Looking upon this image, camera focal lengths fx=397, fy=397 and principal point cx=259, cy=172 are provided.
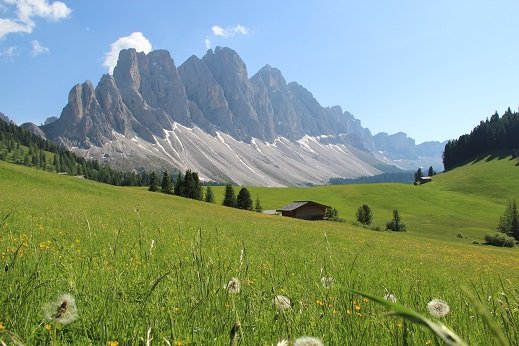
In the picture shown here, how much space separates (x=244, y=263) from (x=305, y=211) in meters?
99.3

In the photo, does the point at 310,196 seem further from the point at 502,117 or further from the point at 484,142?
the point at 502,117

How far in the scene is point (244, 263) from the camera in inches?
160

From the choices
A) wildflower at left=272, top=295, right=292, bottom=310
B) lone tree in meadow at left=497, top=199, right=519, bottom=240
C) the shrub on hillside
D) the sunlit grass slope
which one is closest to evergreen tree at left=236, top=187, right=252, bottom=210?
the sunlit grass slope

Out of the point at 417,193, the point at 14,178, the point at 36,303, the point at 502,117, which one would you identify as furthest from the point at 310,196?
the point at 36,303

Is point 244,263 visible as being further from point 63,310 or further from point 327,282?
point 63,310

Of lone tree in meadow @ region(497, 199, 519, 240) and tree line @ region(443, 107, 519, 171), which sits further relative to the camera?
tree line @ region(443, 107, 519, 171)

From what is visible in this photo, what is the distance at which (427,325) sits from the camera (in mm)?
708

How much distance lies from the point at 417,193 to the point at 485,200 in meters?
21.8

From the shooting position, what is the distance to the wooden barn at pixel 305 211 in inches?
3966

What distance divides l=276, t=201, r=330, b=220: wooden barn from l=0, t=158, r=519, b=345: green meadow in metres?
16.1

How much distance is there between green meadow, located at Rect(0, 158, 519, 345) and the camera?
3105mm

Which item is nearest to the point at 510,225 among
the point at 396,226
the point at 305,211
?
the point at 396,226

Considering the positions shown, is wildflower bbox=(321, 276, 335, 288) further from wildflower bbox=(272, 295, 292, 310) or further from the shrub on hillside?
the shrub on hillside

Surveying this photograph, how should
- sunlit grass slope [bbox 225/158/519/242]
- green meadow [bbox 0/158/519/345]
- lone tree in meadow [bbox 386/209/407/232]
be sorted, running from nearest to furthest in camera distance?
1. green meadow [bbox 0/158/519/345]
2. lone tree in meadow [bbox 386/209/407/232]
3. sunlit grass slope [bbox 225/158/519/242]
